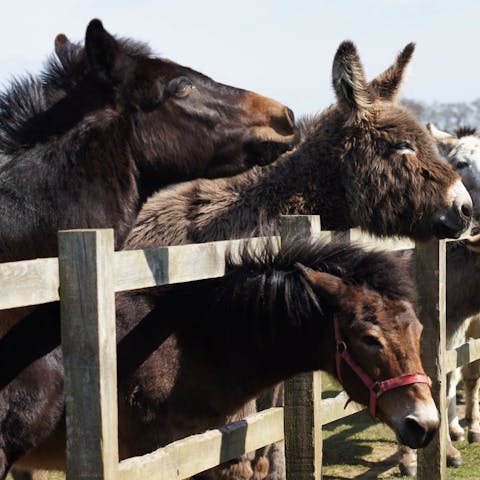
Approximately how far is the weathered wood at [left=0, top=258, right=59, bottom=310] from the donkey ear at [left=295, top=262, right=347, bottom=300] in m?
1.48

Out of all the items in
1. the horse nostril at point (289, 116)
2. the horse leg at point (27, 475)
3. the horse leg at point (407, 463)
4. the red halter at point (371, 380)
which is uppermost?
the horse nostril at point (289, 116)

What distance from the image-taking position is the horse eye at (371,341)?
3728mm

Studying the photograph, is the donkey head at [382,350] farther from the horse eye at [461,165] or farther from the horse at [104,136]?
the horse eye at [461,165]

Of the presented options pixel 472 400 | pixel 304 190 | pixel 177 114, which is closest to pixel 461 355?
pixel 304 190

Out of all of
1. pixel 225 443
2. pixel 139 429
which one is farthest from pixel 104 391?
pixel 139 429

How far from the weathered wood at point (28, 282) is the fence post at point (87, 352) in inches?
1.4

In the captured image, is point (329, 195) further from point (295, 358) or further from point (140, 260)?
point (140, 260)

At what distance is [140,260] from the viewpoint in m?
3.18

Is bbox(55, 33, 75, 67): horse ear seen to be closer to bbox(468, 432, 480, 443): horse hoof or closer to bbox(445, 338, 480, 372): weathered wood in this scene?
bbox(445, 338, 480, 372): weathered wood

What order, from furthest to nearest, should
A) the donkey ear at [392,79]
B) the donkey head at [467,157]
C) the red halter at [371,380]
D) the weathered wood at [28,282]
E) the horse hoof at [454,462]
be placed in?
the donkey head at [467,157] < the horse hoof at [454,462] < the donkey ear at [392,79] < the red halter at [371,380] < the weathered wood at [28,282]

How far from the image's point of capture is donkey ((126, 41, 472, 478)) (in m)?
5.41

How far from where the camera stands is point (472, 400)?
838 centimetres

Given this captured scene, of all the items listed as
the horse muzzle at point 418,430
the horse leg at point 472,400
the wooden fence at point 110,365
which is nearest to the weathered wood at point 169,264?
the wooden fence at point 110,365

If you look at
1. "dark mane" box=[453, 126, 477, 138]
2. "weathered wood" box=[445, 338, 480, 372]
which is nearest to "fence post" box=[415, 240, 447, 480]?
"weathered wood" box=[445, 338, 480, 372]
